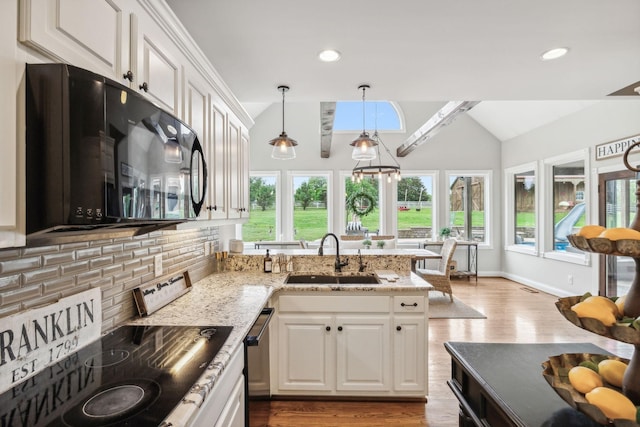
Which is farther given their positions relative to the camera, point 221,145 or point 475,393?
point 221,145

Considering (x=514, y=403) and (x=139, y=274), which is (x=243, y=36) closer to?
(x=139, y=274)

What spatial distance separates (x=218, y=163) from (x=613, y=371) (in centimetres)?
205

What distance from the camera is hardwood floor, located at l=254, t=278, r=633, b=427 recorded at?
216cm

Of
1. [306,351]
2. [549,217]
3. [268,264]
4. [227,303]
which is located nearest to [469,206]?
[549,217]

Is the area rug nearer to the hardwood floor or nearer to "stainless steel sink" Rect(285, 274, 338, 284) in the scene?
the hardwood floor

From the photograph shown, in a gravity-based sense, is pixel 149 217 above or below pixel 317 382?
above

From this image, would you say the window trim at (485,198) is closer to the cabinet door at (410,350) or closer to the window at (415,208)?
the window at (415,208)

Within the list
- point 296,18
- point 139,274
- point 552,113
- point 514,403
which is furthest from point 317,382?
point 552,113

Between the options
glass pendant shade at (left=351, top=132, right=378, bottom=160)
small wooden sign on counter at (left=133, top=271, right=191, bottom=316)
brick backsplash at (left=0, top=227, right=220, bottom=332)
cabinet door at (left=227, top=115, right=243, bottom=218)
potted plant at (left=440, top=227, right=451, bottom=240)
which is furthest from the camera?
potted plant at (left=440, top=227, right=451, bottom=240)

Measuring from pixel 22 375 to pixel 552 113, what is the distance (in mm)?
6628

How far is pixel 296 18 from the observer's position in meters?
1.87

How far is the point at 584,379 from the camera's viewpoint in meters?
0.73

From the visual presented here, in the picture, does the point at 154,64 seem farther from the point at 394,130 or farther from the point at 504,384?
the point at 394,130

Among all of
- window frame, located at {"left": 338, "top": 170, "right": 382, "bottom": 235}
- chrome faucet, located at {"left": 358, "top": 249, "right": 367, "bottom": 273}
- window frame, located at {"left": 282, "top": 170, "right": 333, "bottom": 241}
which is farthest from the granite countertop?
window frame, located at {"left": 338, "top": 170, "right": 382, "bottom": 235}
